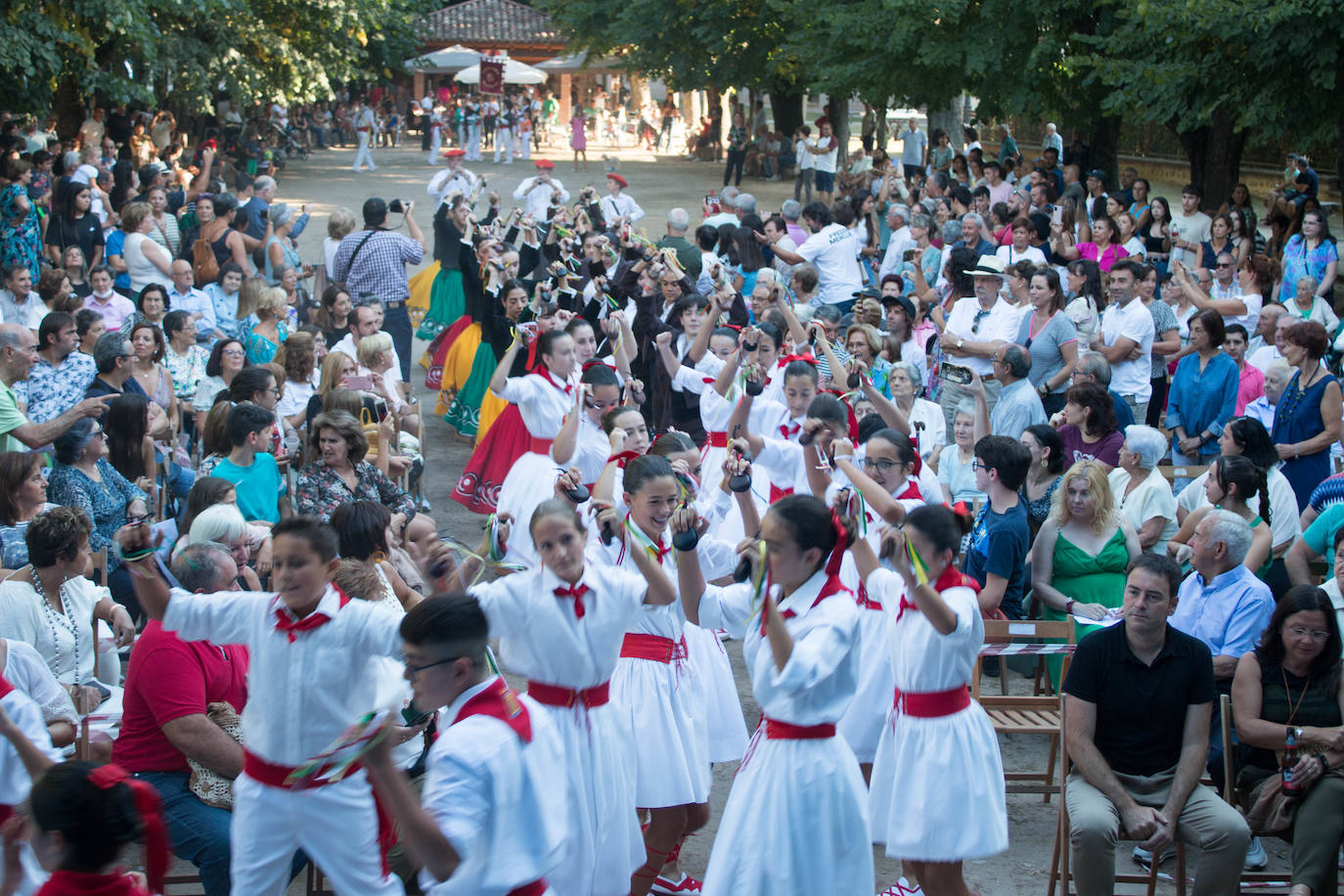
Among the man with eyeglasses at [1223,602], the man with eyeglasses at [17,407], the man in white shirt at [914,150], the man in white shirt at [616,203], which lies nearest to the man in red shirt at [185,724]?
the man with eyeglasses at [17,407]

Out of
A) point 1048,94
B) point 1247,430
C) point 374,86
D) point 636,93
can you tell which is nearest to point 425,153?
point 374,86

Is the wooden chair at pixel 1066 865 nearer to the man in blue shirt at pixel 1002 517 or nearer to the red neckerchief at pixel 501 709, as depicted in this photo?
the man in blue shirt at pixel 1002 517

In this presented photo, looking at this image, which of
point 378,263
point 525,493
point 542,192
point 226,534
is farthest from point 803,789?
point 542,192

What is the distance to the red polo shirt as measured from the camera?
4.34 meters

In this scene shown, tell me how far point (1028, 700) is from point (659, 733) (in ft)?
6.30

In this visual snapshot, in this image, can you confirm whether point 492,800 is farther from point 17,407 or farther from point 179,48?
point 179,48

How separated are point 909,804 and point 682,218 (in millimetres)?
8581

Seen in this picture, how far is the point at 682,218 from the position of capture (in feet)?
40.1

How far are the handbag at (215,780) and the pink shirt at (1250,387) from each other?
677 cm

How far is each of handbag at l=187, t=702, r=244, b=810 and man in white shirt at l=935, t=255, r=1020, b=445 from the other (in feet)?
17.6

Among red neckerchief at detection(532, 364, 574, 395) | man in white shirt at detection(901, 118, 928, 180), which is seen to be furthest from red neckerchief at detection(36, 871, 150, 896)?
man in white shirt at detection(901, 118, 928, 180)

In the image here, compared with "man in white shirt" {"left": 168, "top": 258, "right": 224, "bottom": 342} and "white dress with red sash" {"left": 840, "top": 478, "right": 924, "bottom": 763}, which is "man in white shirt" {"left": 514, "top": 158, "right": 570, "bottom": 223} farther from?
"white dress with red sash" {"left": 840, "top": 478, "right": 924, "bottom": 763}

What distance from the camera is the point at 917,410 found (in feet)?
25.5

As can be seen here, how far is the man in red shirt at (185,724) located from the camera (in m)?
4.34
